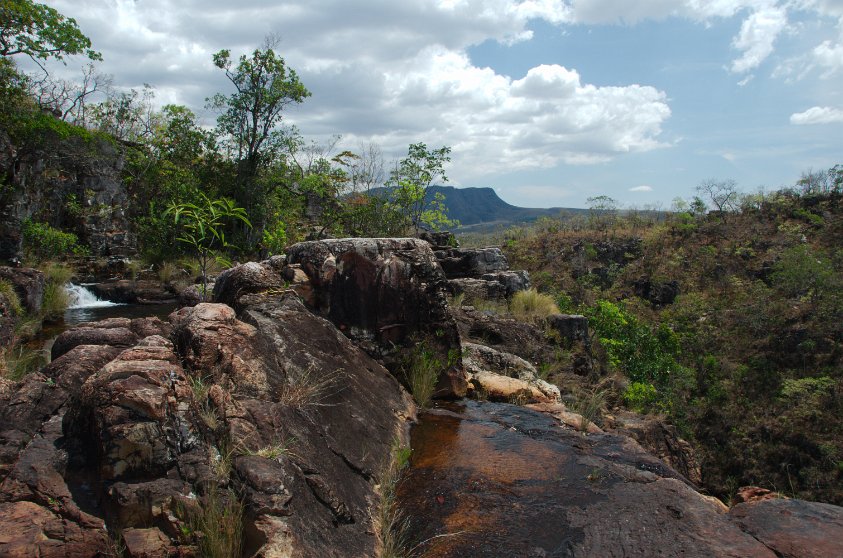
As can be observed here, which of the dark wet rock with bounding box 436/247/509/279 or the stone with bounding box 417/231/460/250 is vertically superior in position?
the stone with bounding box 417/231/460/250

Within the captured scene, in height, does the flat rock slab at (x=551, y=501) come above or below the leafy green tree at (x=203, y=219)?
below

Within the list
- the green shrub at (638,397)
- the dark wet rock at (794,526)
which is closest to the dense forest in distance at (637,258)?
the green shrub at (638,397)

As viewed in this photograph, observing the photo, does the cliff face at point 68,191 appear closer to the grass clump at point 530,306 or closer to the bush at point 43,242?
the bush at point 43,242

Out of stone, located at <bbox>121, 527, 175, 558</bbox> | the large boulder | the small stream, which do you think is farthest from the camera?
the small stream

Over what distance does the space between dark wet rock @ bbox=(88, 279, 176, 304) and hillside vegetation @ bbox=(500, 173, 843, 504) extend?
1131 cm

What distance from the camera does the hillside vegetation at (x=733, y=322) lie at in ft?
39.4

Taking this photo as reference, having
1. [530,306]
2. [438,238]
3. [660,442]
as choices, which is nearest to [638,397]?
[660,442]

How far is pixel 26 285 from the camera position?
10852 mm

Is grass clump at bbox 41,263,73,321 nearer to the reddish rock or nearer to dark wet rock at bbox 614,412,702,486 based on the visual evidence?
the reddish rock

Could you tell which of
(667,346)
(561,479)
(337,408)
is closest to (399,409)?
(337,408)

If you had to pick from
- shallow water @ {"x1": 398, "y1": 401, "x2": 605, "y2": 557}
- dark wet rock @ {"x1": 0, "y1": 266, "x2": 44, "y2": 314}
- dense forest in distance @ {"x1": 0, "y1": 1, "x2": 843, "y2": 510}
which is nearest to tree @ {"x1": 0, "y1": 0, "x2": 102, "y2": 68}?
dense forest in distance @ {"x1": 0, "y1": 1, "x2": 843, "y2": 510}

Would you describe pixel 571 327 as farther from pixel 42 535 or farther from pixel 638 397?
pixel 42 535

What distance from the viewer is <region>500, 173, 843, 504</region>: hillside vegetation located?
39.4ft

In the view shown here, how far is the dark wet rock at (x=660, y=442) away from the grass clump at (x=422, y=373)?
222cm
